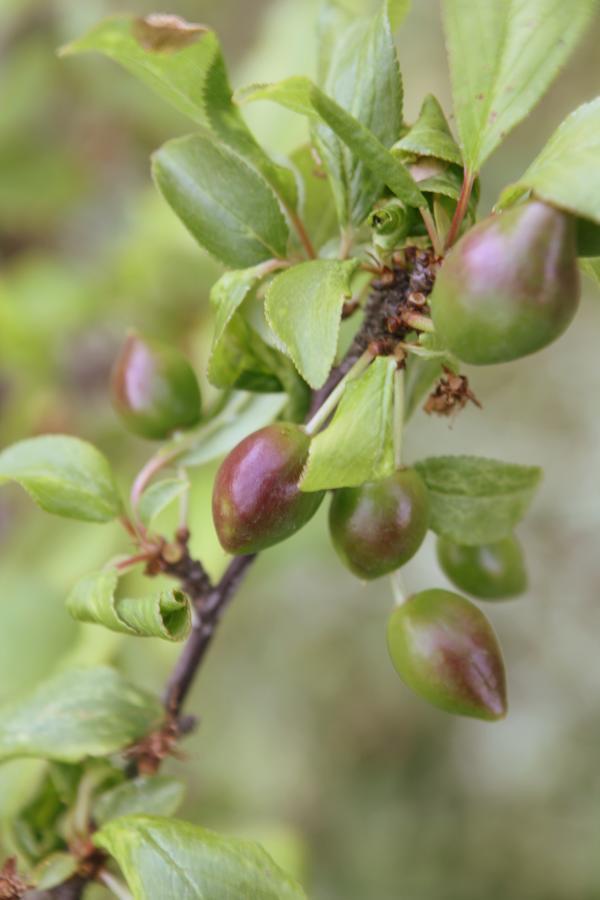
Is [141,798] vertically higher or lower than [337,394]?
lower

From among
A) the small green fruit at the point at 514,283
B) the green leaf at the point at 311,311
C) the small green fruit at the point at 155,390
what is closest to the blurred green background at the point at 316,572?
the small green fruit at the point at 155,390

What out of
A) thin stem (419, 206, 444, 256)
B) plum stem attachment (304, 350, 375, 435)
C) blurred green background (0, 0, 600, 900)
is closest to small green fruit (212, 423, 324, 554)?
plum stem attachment (304, 350, 375, 435)

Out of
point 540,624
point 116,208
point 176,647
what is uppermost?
point 116,208

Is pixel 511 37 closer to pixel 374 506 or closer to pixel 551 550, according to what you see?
pixel 374 506

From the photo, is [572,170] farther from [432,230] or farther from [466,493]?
[466,493]

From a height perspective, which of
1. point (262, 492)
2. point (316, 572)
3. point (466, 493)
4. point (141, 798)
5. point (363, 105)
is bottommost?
point (316, 572)

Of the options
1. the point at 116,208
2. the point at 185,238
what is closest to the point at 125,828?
the point at 185,238

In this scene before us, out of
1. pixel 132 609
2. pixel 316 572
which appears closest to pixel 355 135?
pixel 132 609
